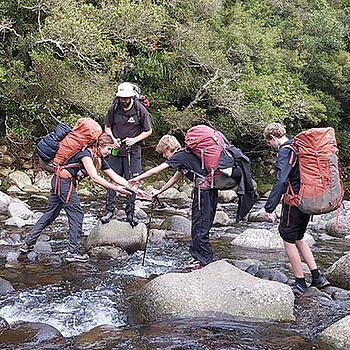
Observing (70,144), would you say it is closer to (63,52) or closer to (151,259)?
(151,259)

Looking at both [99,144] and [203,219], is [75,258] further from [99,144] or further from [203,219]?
[203,219]

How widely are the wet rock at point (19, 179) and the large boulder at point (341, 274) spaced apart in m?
11.6

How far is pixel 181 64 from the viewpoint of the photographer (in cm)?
2048

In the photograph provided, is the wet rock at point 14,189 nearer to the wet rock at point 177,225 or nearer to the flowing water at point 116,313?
the wet rock at point 177,225

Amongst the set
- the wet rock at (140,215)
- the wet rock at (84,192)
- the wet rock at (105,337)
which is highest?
the wet rock at (105,337)

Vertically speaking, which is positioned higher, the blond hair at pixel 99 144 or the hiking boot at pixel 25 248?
the blond hair at pixel 99 144

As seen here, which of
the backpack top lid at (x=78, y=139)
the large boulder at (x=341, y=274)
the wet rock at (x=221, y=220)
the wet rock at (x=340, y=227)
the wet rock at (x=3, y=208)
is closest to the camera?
the large boulder at (x=341, y=274)

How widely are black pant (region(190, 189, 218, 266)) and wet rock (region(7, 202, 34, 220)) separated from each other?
5322mm

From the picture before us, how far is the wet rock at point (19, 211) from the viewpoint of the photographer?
10855 mm

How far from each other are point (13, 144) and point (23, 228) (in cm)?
872

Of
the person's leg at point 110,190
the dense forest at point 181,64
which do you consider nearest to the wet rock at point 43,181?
the dense forest at point 181,64

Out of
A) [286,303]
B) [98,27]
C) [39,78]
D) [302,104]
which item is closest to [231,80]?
[302,104]

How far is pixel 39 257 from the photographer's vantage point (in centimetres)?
735

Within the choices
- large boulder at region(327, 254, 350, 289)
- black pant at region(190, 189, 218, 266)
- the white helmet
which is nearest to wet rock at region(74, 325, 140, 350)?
black pant at region(190, 189, 218, 266)
